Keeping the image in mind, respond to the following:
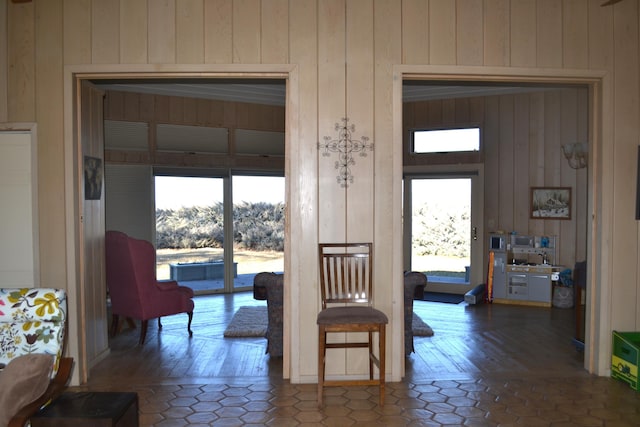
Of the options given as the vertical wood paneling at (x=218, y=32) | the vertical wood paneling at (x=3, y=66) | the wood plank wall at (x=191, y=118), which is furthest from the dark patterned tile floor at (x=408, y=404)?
the wood plank wall at (x=191, y=118)

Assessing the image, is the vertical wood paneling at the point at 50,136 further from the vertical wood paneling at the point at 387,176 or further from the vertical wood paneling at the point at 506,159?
the vertical wood paneling at the point at 506,159

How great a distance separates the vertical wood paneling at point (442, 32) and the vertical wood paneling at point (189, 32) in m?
1.89

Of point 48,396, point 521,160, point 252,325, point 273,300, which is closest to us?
point 48,396

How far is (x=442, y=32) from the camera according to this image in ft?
13.9

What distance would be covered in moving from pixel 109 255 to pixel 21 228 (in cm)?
142

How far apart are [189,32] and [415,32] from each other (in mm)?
1858

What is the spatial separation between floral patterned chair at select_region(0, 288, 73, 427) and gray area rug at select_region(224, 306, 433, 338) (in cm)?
290

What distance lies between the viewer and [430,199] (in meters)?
8.78

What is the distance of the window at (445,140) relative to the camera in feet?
27.8

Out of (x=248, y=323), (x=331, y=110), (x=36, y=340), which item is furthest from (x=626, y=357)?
(x=36, y=340)

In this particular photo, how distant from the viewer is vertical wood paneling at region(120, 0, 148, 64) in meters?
4.15

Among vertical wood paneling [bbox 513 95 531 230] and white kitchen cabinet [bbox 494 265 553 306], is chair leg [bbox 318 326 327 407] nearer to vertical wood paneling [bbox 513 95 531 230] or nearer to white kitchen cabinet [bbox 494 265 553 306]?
white kitchen cabinet [bbox 494 265 553 306]

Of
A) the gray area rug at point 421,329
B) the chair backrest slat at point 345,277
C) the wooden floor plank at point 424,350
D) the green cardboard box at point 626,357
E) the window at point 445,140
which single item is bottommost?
the wooden floor plank at point 424,350

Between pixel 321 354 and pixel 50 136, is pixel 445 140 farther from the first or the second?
pixel 50 136
